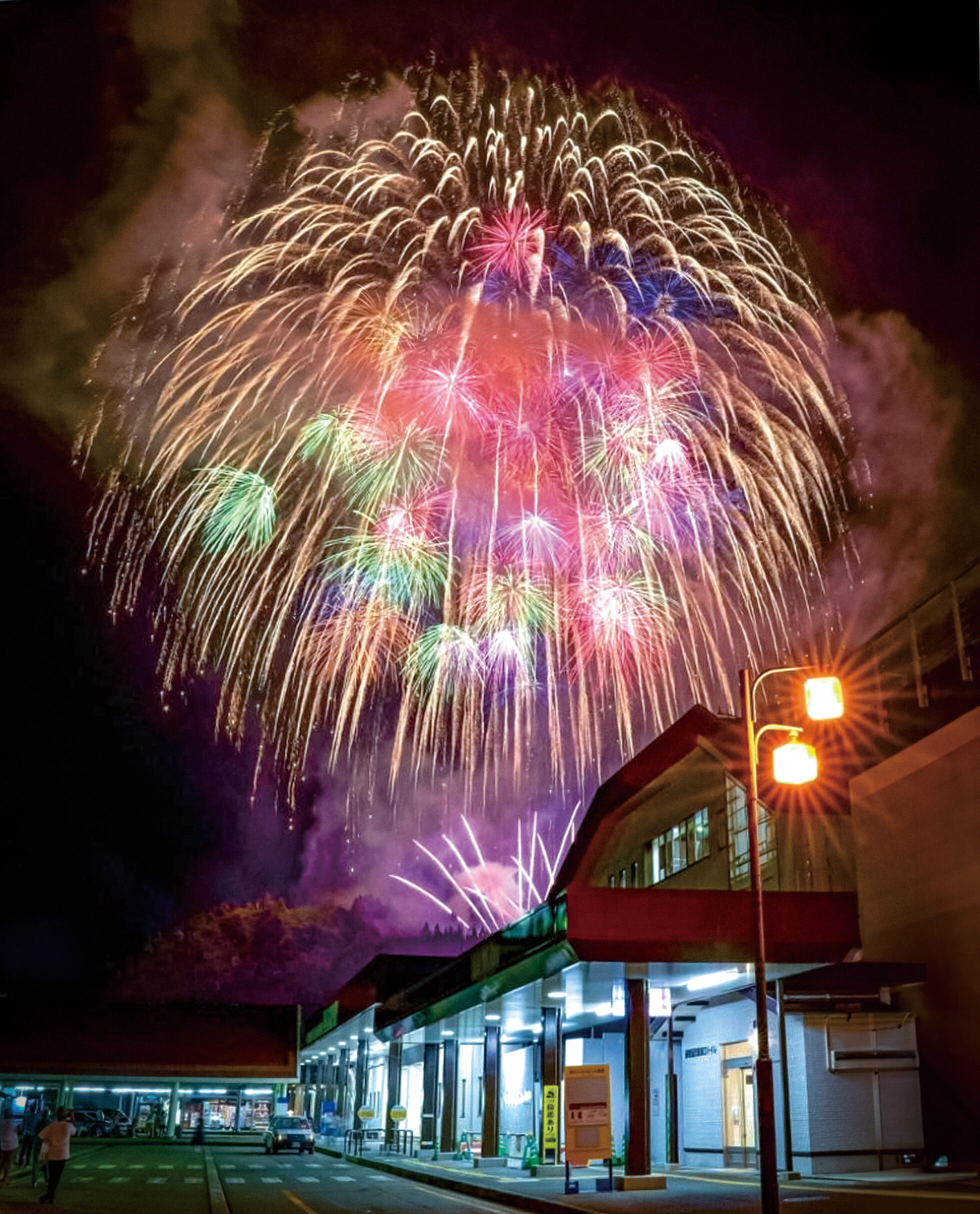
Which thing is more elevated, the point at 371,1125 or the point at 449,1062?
the point at 449,1062

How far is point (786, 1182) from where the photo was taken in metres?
24.9

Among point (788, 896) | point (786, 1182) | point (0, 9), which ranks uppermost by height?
point (0, 9)

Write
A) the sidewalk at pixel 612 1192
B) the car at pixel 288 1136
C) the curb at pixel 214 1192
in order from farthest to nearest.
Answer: the car at pixel 288 1136
the curb at pixel 214 1192
the sidewalk at pixel 612 1192

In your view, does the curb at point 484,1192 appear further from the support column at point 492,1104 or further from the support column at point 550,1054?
the support column at point 550,1054

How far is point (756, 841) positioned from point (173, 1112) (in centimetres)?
7769

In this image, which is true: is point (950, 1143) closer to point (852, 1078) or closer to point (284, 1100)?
point (852, 1078)

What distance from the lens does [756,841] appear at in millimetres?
17484

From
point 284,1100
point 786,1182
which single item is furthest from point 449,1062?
point 284,1100

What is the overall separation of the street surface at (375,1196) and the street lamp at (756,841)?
2783 mm

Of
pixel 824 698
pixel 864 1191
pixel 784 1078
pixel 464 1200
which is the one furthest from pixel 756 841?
pixel 464 1200

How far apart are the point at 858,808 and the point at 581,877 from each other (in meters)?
18.6

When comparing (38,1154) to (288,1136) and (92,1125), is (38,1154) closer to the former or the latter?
(288,1136)

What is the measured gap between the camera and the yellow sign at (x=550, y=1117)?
3225cm

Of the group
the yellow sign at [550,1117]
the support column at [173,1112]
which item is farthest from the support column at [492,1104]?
the support column at [173,1112]
